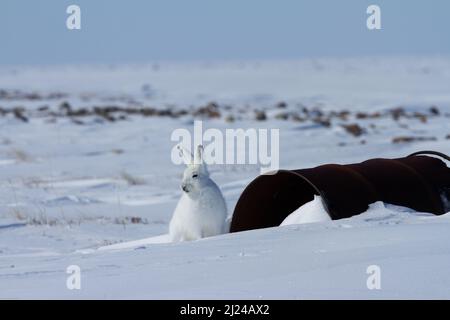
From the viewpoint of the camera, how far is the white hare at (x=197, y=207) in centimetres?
823

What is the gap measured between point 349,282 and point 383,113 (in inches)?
1137

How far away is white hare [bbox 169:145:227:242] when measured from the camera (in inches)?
324

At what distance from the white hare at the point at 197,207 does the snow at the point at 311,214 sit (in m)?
0.80

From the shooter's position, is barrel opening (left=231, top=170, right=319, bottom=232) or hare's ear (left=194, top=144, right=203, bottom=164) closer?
hare's ear (left=194, top=144, right=203, bottom=164)

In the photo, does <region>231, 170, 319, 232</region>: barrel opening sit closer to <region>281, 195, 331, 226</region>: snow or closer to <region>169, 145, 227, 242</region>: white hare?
<region>281, 195, 331, 226</region>: snow

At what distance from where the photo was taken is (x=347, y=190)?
8.52 meters

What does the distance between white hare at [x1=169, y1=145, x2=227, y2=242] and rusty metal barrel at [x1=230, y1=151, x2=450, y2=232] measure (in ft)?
2.43
